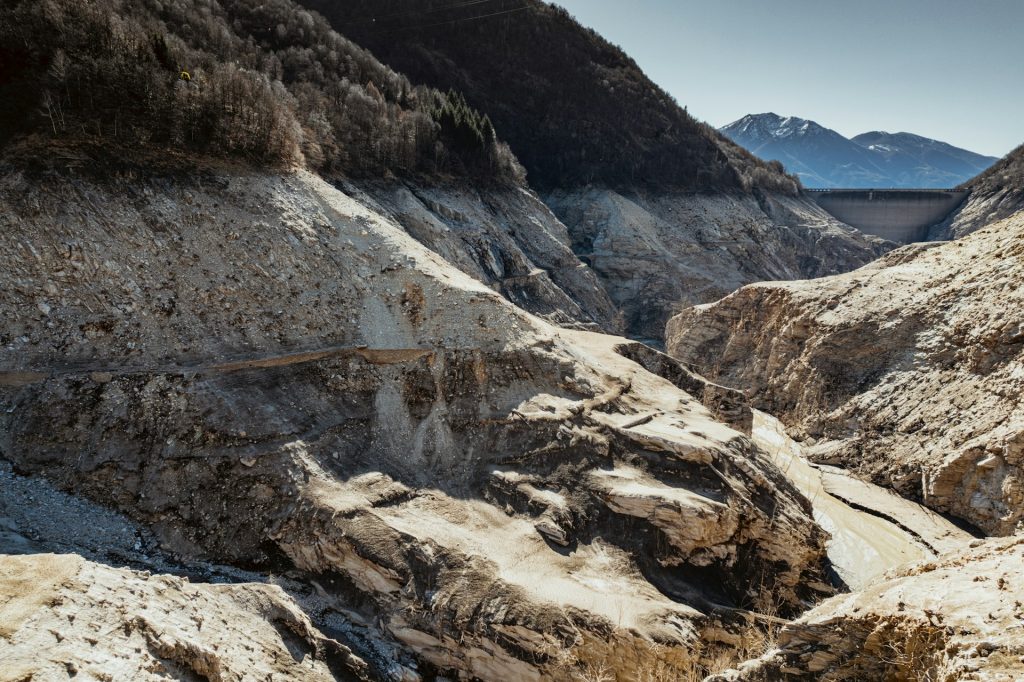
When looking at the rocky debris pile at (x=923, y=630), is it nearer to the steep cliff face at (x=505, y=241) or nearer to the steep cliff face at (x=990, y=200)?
the steep cliff face at (x=505, y=241)

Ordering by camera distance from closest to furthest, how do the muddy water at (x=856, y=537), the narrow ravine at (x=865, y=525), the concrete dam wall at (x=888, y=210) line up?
1. the muddy water at (x=856, y=537)
2. the narrow ravine at (x=865, y=525)
3. the concrete dam wall at (x=888, y=210)

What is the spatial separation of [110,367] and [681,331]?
81.5 ft

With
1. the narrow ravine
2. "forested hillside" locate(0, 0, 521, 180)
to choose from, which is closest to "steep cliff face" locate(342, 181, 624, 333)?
"forested hillside" locate(0, 0, 521, 180)

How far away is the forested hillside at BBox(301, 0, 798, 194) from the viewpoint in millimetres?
47000

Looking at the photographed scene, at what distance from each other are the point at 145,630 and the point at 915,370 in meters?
21.8

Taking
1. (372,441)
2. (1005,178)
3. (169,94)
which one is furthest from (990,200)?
(169,94)

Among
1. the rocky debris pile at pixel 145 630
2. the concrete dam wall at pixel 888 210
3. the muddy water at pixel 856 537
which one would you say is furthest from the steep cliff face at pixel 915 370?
the concrete dam wall at pixel 888 210

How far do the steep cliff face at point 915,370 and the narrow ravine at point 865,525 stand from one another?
2.17 feet

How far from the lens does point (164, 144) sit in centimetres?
1453

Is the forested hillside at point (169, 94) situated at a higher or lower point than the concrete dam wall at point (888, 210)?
lower

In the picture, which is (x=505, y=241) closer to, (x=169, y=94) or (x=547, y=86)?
(x=169, y=94)

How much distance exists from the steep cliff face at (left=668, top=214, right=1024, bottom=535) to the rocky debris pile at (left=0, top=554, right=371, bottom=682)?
16.6m

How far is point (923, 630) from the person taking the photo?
212 inches

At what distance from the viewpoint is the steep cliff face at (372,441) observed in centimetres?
1007
